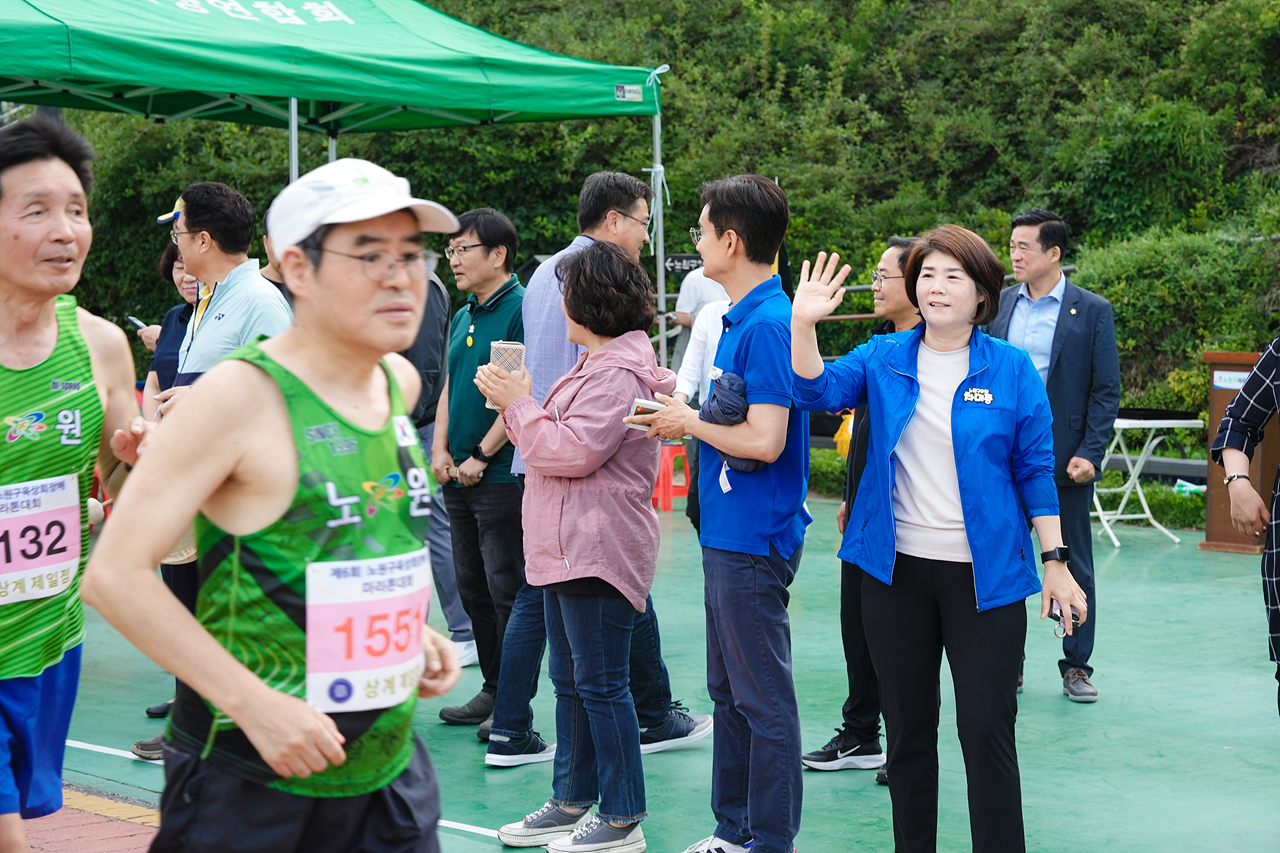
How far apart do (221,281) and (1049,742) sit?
12.0ft

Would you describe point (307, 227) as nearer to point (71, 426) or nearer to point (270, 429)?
point (270, 429)

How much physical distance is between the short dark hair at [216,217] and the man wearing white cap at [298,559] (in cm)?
294

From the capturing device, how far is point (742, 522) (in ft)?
11.5

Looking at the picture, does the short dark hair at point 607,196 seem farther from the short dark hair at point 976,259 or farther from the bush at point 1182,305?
the bush at point 1182,305

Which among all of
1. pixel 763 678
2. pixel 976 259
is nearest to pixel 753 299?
pixel 976 259

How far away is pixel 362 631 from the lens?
6.29 feet

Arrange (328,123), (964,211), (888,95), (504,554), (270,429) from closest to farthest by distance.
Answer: (270,429) < (504,554) < (328,123) < (964,211) < (888,95)

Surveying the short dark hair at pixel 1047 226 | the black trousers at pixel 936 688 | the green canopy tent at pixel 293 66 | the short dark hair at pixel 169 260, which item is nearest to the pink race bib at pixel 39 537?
the black trousers at pixel 936 688

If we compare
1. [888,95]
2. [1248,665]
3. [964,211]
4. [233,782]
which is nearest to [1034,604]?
[1248,665]

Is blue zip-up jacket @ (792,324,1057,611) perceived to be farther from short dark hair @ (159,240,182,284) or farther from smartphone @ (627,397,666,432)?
short dark hair @ (159,240,182,284)

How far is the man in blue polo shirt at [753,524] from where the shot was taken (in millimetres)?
3451

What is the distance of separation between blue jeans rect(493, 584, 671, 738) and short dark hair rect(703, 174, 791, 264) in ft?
4.40

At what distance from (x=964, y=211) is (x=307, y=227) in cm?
1539

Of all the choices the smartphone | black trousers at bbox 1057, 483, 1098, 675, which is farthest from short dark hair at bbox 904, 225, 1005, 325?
black trousers at bbox 1057, 483, 1098, 675
